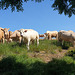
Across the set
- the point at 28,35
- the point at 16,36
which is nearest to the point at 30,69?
the point at 28,35

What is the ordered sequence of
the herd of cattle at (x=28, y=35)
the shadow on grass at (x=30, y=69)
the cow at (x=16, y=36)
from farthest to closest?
the cow at (x=16, y=36), the herd of cattle at (x=28, y=35), the shadow on grass at (x=30, y=69)

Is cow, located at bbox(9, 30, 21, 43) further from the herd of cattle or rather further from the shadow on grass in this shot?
the shadow on grass

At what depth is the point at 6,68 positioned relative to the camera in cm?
629

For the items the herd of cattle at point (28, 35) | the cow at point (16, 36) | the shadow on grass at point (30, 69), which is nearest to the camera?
the shadow on grass at point (30, 69)

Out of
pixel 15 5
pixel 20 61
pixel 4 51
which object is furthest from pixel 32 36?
pixel 15 5

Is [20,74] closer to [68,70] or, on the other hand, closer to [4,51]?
[68,70]

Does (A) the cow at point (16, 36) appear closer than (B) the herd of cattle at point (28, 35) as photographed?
No

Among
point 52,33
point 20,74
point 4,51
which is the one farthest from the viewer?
point 52,33

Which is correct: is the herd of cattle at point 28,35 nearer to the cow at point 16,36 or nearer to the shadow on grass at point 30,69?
the cow at point 16,36

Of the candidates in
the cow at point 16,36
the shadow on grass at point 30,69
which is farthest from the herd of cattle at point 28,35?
the shadow on grass at point 30,69

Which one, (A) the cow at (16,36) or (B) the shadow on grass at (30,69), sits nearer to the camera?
(B) the shadow on grass at (30,69)

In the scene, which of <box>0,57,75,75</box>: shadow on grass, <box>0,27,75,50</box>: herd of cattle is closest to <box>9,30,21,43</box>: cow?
<box>0,27,75,50</box>: herd of cattle

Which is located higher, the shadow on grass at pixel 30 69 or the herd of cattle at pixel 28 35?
the herd of cattle at pixel 28 35

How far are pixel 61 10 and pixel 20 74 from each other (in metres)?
3.36
